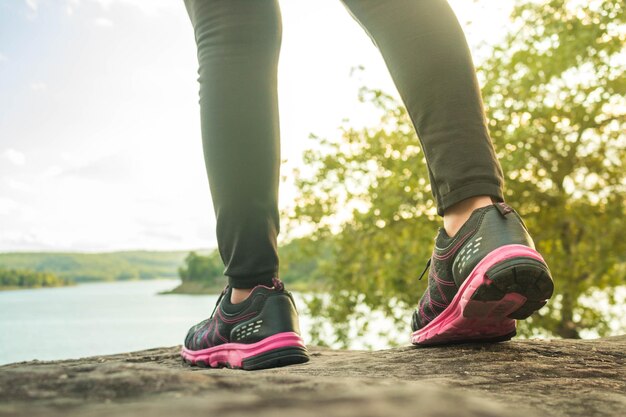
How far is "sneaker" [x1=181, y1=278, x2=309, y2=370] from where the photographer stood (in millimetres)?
1307

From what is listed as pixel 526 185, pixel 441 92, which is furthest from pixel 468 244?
pixel 526 185

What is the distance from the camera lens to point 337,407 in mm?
407

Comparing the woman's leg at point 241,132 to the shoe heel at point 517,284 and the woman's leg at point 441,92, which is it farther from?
the shoe heel at point 517,284

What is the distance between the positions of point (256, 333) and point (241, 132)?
1.49ft

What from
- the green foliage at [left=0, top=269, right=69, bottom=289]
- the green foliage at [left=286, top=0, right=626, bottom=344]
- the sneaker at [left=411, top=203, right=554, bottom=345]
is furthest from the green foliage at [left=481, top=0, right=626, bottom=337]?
the green foliage at [left=0, top=269, right=69, bottom=289]

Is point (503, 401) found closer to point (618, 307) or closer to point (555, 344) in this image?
point (555, 344)

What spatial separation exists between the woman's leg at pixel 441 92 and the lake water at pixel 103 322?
4226 mm

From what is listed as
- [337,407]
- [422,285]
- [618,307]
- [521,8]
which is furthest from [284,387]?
[618,307]

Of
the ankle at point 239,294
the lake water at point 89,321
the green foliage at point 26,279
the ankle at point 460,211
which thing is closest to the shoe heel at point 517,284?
the ankle at point 460,211

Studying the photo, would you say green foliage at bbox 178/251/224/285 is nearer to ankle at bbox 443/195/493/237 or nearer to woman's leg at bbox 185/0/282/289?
woman's leg at bbox 185/0/282/289

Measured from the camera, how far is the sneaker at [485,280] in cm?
107

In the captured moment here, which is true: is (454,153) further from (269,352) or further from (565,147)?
(565,147)

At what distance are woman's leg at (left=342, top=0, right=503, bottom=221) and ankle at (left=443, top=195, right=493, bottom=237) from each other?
0.01 metres

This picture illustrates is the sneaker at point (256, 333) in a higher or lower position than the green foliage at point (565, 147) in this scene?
lower
